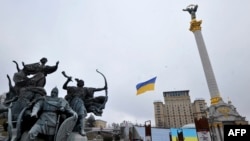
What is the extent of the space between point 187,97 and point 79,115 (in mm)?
78614

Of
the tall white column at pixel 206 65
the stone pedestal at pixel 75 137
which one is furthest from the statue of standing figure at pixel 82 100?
the tall white column at pixel 206 65

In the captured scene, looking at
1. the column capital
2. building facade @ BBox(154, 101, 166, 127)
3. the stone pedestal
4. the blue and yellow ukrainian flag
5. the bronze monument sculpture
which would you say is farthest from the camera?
building facade @ BBox(154, 101, 166, 127)

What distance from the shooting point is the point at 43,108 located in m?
6.15

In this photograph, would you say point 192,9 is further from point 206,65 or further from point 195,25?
point 206,65

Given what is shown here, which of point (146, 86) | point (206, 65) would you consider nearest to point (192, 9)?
point (206, 65)

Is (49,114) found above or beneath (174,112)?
beneath

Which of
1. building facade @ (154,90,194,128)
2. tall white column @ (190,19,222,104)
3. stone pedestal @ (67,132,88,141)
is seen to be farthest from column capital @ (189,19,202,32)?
building facade @ (154,90,194,128)

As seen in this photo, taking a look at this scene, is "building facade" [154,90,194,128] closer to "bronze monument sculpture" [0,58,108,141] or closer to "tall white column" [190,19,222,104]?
"tall white column" [190,19,222,104]

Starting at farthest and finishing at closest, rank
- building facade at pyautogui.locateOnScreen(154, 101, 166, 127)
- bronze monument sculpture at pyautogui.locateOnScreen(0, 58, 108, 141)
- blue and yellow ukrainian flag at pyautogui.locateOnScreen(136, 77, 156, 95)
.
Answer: building facade at pyautogui.locateOnScreen(154, 101, 166, 127)
blue and yellow ukrainian flag at pyautogui.locateOnScreen(136, 77, 156, 95)
bronze monument sculpture at pyautogui.locateOnScreen(0, 58, 108, 141)

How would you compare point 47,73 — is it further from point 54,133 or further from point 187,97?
point 187,97

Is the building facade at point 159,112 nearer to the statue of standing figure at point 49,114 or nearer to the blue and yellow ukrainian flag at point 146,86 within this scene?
the blue and yellow ukrainian flag at point 146,86

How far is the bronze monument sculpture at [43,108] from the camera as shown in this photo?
5898 mm

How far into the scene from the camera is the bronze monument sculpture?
5.90 meters

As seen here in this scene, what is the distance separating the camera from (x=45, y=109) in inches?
241
